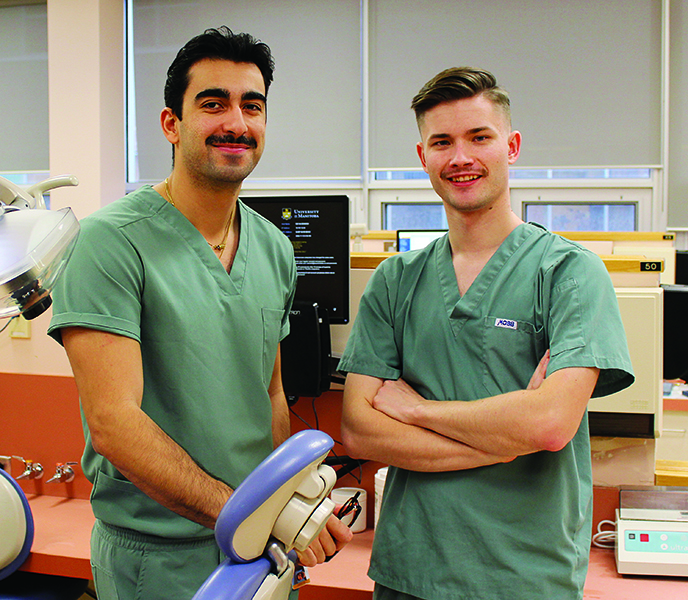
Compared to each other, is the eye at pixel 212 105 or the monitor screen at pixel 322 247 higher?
the eye at pixel 212 105

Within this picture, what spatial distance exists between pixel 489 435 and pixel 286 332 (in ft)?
1.62

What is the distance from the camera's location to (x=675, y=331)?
1780 millimetres

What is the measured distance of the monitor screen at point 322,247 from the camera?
1.60 m

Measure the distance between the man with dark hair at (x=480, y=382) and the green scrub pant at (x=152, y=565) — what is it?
0.32 meters

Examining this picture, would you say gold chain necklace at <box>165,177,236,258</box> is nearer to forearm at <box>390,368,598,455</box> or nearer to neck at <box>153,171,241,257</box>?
neck at <box>153,171,241,257</box>

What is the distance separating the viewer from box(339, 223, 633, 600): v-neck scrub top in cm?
104

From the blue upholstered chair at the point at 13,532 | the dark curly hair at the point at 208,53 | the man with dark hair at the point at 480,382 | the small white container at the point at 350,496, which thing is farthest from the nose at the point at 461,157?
the blue upholstered chair at the point at 13,532

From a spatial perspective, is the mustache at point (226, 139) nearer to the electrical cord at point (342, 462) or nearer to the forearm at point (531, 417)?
the forearm at point (531, 417)

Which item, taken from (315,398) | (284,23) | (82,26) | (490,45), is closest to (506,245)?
(315,398)

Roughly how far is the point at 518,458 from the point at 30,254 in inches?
33.5

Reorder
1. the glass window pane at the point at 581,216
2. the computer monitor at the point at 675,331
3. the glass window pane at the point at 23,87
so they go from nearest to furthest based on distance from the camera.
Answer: the computer monitor at the point at 675,331 < the glass window pane at the point at 23,87 < the glass window pane at the point at 581,216

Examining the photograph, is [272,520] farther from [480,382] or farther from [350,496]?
[350,496]

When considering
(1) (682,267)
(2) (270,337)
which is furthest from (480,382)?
(1) (682,267)

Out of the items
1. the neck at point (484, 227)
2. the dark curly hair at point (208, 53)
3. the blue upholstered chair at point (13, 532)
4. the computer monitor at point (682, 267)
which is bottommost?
the blue upholstered chair at point (13, 532)
